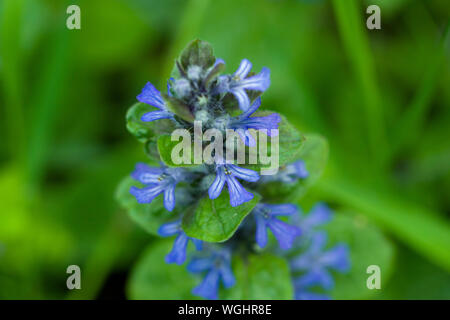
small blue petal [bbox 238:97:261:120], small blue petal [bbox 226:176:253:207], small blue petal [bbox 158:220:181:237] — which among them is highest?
small blue petal [bbox 238:97:261:120]

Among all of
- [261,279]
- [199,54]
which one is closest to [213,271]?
[261,279]

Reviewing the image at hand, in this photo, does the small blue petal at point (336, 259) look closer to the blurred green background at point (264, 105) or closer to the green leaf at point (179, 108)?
the blurred green background at point (264, 105)

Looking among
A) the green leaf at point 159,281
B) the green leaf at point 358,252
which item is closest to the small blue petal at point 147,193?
the green leaf at point 159,281

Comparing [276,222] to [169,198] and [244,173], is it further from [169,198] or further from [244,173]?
[169,198]

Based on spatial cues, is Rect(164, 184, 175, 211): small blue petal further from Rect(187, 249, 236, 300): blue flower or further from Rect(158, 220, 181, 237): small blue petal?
Rect(187, 249, 236, 300): blue flower

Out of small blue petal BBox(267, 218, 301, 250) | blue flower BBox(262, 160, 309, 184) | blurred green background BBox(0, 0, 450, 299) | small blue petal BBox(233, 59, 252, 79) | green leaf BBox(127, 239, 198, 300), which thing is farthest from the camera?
blurred green background BBox(0, 0, 450, 299)

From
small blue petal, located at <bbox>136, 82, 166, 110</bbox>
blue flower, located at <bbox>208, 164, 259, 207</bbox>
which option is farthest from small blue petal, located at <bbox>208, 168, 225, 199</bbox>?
small blue petal, located at <bbox>136, 82, 166, 110</bbox>
